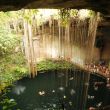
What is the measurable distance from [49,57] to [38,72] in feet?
4.29

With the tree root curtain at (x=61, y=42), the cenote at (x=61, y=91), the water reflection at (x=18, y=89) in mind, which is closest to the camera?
the cenote at (x=61, y=91)

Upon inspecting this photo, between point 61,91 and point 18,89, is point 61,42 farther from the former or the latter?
point 18,89

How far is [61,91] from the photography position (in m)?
10.4

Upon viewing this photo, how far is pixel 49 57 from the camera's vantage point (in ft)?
42.6

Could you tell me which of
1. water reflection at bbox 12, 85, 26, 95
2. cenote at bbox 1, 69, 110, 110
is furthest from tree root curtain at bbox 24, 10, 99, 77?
water reflection at bbox 12, 85, 26, 95

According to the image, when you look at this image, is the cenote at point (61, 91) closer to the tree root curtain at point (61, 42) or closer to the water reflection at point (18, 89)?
the water reflection at point (18, 89)

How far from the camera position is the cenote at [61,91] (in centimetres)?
923

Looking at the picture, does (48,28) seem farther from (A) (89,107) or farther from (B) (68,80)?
(A) (89,107)

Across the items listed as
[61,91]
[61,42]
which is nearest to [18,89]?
[61,91]

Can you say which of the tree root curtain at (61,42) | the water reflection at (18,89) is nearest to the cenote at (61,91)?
the water reflection at (18,89)

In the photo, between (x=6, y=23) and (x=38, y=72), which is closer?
(x=6, y=23)

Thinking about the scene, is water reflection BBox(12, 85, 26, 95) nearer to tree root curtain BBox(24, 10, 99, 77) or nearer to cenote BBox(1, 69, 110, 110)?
cenote BBox(1, 69, 110, 110)

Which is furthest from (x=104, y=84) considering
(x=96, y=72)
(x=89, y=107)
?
(x=89, y=107)

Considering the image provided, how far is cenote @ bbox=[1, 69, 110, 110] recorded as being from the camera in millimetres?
9227
